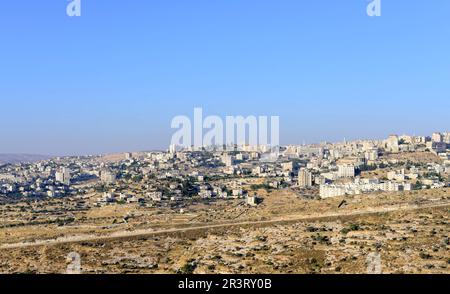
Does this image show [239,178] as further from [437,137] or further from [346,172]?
[437,137]

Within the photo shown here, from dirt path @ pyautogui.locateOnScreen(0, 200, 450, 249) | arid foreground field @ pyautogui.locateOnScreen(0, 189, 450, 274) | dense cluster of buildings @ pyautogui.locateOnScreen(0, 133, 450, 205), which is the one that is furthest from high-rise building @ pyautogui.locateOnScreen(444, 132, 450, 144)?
dirt path @ pyautogui.locateOnScreen(0, 200, 450, 249)

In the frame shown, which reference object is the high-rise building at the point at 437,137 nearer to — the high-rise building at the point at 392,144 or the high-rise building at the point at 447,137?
the high-rise building at the point at 447,137

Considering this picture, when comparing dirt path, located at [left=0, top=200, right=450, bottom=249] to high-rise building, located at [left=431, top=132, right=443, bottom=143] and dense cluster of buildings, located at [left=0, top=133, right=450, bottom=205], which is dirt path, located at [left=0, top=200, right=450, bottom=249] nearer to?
dense cluster of buildings, located at [left=0, top=133, right=450, bottom=205]

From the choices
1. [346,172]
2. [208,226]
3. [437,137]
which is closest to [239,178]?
[346,172]

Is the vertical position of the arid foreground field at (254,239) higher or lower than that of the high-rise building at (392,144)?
lower

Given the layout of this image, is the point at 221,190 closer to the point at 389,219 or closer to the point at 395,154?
the point at 389,219

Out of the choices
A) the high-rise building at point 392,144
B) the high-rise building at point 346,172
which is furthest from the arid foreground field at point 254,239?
the high-rise building at point 392,144
